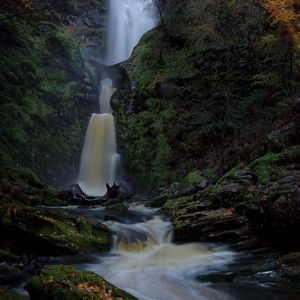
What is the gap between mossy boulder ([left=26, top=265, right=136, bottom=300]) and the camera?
4.93m

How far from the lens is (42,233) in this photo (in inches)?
312

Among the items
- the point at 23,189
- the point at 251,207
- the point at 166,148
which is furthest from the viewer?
the point at 166,148

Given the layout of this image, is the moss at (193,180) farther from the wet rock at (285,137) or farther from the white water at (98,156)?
the white water at (98,156)

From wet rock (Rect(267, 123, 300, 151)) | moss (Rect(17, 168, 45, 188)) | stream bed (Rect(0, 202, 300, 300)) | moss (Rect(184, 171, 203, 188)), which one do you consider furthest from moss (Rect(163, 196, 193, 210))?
moss (Rect(17, 168, 45, 188))

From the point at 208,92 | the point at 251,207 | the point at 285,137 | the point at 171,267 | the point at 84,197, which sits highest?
the point at 208,92

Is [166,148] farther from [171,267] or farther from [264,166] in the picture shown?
[171,267]

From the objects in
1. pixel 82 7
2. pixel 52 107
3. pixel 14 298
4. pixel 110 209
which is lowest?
pixel 14 298

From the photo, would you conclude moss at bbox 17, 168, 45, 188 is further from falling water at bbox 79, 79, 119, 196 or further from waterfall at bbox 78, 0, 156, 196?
falling water at bbox 79, 79, 119, 196

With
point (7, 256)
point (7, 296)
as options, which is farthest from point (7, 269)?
point (7, 296)

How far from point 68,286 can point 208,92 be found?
13.3m

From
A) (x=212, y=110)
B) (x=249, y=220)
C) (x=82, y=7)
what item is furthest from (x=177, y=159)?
(x=82, y=7)

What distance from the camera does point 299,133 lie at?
10148 mm

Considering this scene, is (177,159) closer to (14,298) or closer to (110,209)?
(110,209)

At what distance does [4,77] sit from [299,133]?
12506 millimetres
